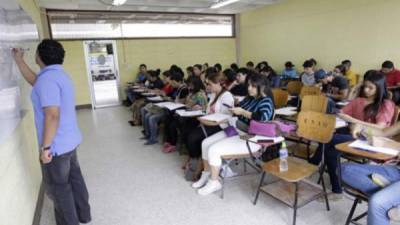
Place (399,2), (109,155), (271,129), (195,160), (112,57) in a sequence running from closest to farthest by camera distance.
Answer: (271,129)
(195,160)
(109,155)
(399,2)
(112,57)

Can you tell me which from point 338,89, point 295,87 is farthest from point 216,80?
point 295,87

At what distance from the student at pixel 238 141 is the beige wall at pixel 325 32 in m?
4.64

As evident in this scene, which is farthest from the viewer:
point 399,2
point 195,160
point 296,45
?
point 296,45

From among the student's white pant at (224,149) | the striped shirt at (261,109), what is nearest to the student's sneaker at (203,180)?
the student's white pant at (224,149)

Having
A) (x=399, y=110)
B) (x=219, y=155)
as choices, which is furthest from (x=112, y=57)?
(x=399, y=110)

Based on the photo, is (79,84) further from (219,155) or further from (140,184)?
(219,155)

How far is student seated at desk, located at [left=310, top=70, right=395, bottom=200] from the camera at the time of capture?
2.41 metres

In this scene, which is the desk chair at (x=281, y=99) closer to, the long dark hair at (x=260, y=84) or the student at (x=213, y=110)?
the student at (x=213, y=110)

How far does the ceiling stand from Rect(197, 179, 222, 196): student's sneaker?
19.1 ft

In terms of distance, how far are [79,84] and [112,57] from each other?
1.30 metres

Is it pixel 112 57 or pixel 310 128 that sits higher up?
pixel 112 57

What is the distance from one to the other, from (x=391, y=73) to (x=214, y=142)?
4.54 meters

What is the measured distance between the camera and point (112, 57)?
8.66 m

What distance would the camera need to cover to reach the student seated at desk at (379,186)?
5.39 ft
